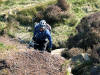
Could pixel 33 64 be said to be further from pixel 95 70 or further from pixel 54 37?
pixel 54 37

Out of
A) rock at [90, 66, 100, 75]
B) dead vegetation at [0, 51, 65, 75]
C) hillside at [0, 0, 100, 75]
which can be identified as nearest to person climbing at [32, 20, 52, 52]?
hillside at [0, 0, 100, 75]

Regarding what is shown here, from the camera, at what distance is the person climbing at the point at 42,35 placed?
39.1 ft

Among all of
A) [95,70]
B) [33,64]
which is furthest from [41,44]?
[95,70]

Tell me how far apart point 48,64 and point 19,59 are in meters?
1.20

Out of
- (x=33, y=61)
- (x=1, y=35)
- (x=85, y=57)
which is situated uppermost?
(x=33, y=61)

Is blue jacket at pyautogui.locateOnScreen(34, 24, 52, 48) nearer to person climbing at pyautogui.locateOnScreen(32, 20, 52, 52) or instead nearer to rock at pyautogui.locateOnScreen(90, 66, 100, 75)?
person climbing at pyautogui.locateOnScreen(32, 20, 52, 52)

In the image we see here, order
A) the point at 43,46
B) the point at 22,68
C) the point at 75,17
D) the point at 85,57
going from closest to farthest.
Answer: the point at 22,68 < the point at 43,46 < the point at 85,57 < the point at 75,17

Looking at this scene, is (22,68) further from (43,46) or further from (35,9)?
(35,9)

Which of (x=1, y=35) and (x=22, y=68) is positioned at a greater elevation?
(x=22, y=68)

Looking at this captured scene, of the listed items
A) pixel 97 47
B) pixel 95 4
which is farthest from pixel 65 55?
pixel 95 4

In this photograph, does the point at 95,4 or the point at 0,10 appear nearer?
the point at 0,10

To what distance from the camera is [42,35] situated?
12086 millimetres

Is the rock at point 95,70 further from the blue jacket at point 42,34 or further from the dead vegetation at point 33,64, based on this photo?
the blue jacket at point 42,34

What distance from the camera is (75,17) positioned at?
76.9 ft
